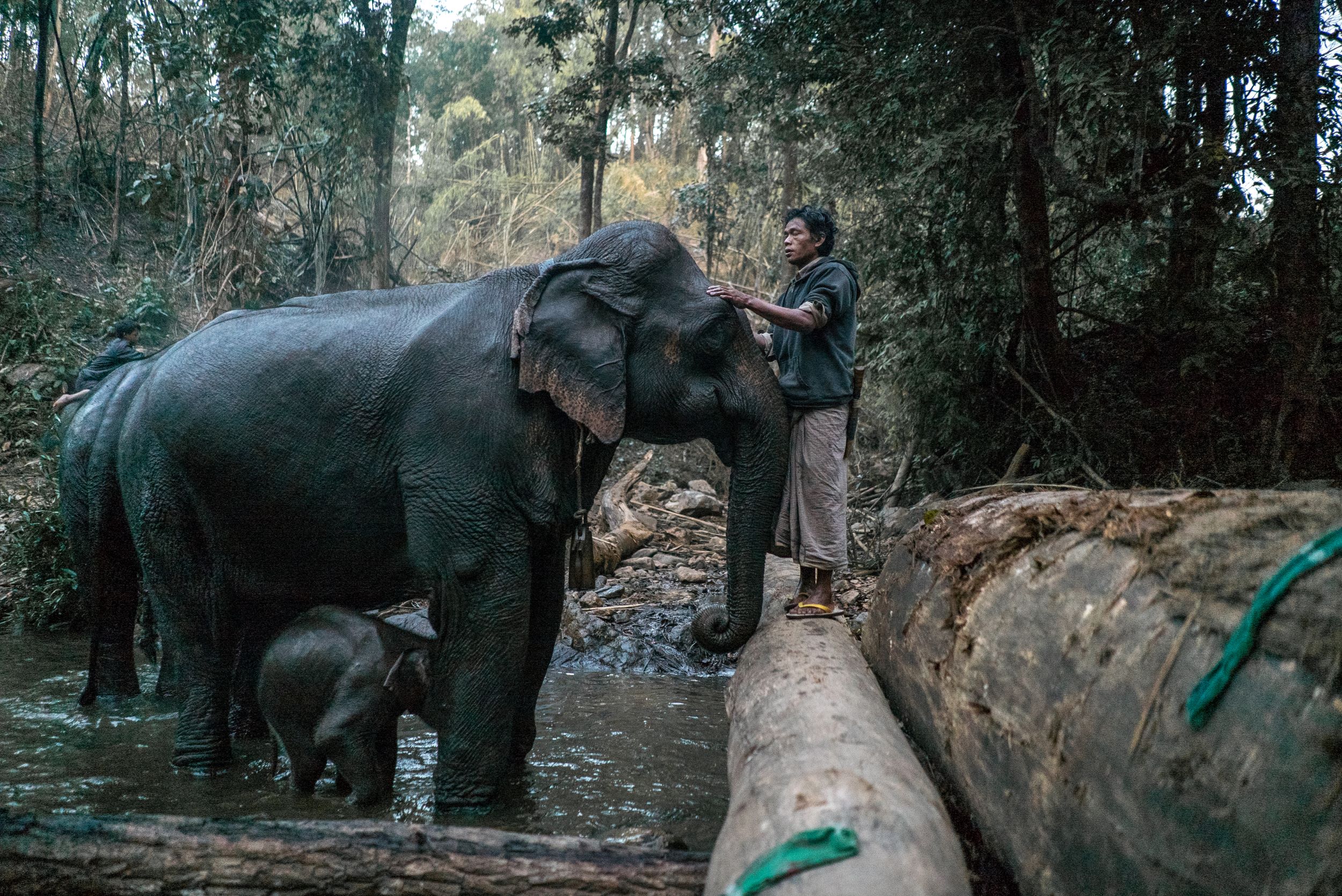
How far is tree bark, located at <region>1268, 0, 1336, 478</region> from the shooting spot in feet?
24.0

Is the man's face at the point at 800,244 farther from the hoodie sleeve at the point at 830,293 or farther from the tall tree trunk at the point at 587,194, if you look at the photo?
the tall tree trunk at the point at 587,194

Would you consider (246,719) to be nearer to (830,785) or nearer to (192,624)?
(192,624)

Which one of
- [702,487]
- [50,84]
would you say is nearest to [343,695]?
[702,487]

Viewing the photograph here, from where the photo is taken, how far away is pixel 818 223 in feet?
18.1

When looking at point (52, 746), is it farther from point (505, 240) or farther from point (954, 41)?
point (505, 240)

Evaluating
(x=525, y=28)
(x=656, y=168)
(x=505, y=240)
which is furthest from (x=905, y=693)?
(x=656, y=168)

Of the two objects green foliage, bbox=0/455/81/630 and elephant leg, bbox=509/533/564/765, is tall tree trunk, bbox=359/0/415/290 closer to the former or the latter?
green foliage, bbox=0/455/81/630

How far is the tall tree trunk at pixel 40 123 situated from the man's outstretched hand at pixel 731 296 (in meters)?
14.2

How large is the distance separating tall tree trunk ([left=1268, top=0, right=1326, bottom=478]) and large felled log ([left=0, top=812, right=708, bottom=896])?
717 cm

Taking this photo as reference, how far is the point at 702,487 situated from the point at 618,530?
3.06 m

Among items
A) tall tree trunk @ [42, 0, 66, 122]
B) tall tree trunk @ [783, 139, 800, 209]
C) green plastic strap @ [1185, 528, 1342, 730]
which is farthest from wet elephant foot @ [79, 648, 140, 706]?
tall tree trunk @ [42, 0, 66, 122]

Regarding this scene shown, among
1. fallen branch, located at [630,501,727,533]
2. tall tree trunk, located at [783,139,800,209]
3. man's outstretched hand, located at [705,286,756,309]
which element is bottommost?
fallen branch, located at [630,501,727,533]

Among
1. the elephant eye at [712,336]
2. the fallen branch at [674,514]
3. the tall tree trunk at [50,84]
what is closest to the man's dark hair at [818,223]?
the elephant eye at [712,336]

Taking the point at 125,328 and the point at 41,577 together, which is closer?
the point at 41,577
